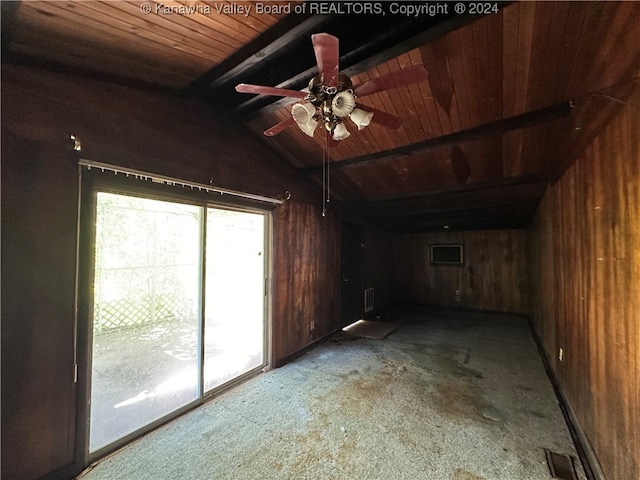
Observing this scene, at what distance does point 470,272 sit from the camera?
623 cm

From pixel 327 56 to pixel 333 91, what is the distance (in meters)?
0.21

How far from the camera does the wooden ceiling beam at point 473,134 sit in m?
1.93

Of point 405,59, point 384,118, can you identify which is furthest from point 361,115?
point 405,59

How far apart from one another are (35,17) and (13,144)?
669mm

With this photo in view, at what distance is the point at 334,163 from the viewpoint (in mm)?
3201

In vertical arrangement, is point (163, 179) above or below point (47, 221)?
above

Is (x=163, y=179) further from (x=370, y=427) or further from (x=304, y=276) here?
(x=370, y=427)

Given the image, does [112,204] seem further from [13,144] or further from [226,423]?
[226,423]

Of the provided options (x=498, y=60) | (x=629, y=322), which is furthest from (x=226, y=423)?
(x=498, y=60)

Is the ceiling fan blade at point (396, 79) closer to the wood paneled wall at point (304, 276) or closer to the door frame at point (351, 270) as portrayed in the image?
the wood paneled wall at point (304, 276)

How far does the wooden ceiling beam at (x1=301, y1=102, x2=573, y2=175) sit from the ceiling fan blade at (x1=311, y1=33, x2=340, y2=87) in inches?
64.3

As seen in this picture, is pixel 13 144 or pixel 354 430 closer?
pixel 13 144

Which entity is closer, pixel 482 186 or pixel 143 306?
pixel 143 306

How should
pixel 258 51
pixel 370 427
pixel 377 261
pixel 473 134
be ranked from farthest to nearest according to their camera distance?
1. pixel 377 261
2. pixel 473 134
3. pixel 370 427
4. pixel 258 51
